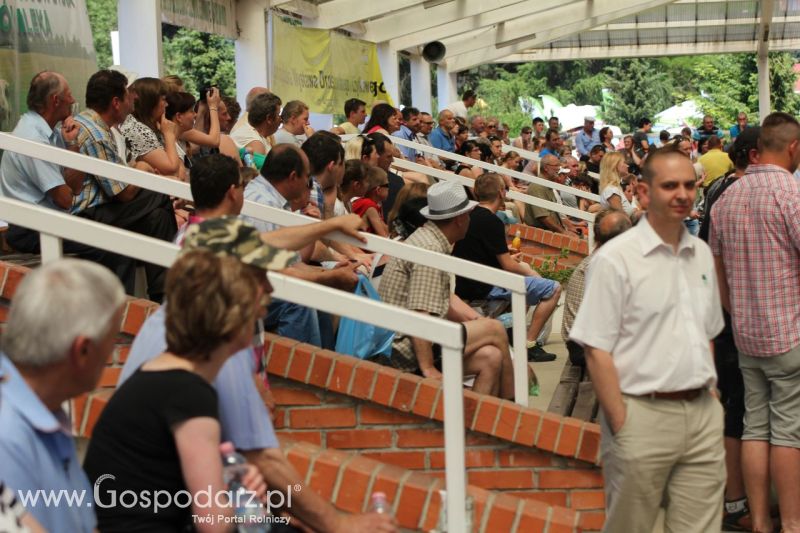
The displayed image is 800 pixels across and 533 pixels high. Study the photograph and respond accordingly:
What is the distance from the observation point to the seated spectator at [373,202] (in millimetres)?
7660

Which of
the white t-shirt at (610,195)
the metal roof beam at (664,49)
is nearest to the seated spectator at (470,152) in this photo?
the white t-shirt at (610,195)

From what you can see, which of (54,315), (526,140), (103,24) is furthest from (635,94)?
(54,315)

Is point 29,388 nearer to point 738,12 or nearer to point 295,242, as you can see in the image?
point 295,242

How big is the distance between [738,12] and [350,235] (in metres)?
24.3

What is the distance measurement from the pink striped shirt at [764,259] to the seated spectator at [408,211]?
2.30 metres

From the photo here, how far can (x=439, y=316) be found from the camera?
5703 millimetres

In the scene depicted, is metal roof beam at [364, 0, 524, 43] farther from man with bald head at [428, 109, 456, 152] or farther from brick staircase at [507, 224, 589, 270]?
brick staircase at [507, 224, 589, 270]

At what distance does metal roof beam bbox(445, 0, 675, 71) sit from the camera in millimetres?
23203

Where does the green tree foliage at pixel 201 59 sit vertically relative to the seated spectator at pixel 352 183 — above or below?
above

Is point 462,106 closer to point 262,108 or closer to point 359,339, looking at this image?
point 262,108

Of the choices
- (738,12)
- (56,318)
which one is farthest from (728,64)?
(56,318)

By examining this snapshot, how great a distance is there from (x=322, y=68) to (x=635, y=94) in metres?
50.2

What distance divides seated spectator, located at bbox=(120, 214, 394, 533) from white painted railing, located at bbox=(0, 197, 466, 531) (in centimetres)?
64

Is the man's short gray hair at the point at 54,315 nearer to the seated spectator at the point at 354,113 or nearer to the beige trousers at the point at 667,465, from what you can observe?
the beige trousers at the point at 667,465
